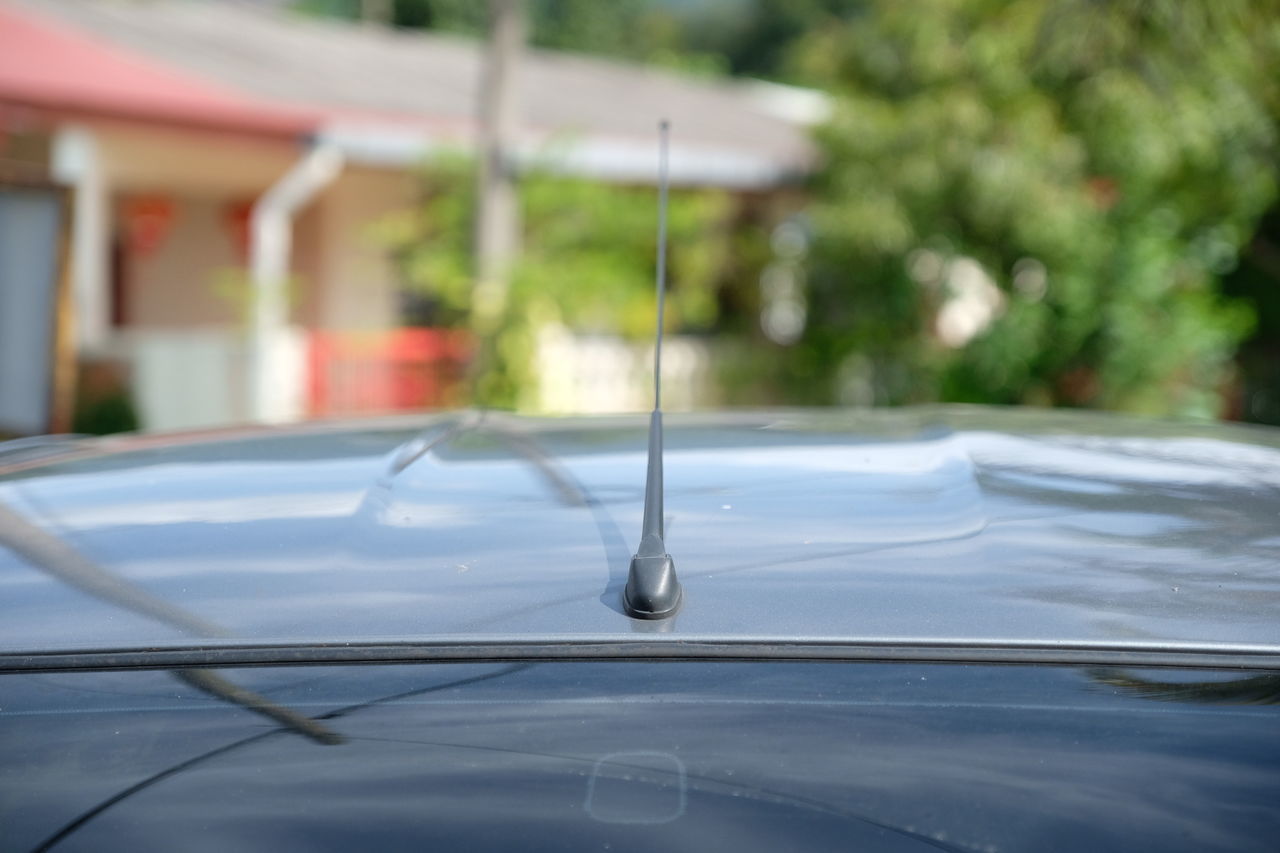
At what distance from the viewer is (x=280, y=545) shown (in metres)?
1.49

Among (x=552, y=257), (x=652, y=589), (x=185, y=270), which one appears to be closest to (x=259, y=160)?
(x=552, y=257)

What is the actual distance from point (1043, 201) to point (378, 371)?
5.15 meters

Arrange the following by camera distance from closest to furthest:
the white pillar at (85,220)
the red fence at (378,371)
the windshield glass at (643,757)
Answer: the windshield glass at (643,757) < the white pillar at (85,220) < the red fence at (378,371)

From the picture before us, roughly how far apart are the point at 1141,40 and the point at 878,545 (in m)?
6.30

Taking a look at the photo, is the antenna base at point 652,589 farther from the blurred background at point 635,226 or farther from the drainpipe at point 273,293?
the drainpipe at point 273,293

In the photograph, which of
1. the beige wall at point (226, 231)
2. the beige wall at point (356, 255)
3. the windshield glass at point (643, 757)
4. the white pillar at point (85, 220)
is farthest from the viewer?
the beige wall at point (356, 255)

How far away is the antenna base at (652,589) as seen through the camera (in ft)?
4.29

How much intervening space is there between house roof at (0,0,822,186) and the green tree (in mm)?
1582

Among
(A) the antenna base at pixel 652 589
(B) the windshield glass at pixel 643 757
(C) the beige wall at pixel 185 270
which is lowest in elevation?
(B) the windshield glass at pixel 643 757

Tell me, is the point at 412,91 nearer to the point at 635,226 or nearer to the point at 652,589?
the point at 635,226

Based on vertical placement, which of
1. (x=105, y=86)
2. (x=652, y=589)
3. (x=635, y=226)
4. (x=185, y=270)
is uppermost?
(x=105, y=86)

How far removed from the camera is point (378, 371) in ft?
35.0

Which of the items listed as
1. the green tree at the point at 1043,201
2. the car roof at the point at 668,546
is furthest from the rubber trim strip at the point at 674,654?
the green tree at the point at 1043,201

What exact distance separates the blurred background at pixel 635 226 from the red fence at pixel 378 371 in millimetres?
22
